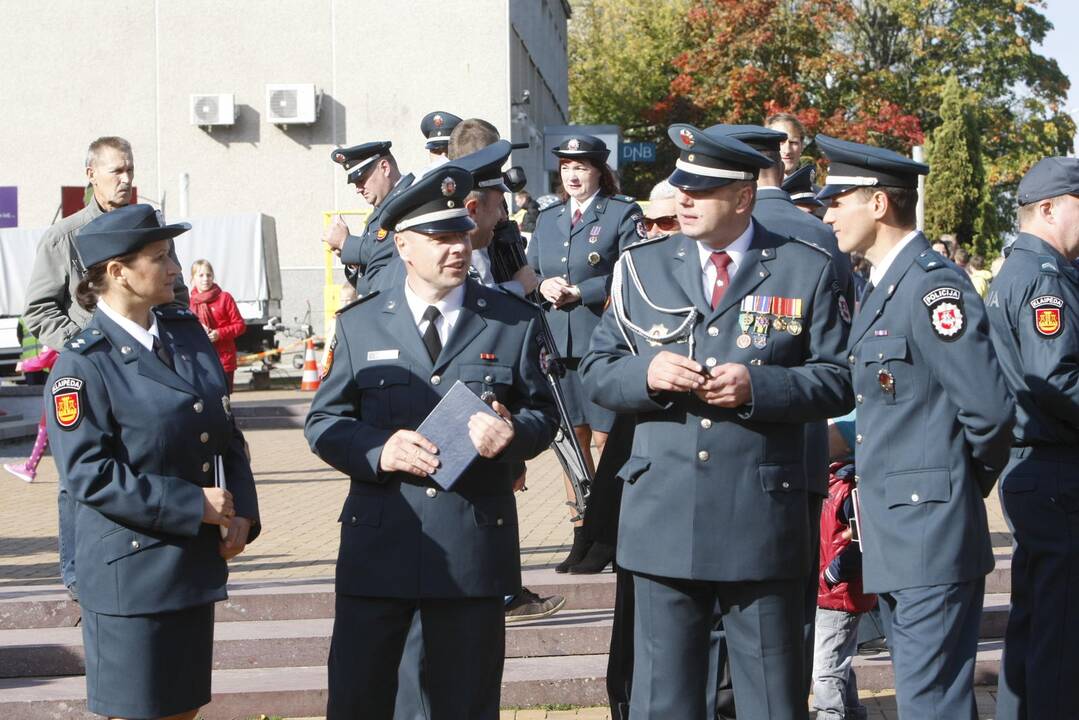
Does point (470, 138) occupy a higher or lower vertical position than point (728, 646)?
higher

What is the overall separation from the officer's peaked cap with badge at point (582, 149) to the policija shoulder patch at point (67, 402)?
3832 millimetres

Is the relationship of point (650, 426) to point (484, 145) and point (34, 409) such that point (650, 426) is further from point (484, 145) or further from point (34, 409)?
point (34, 409)

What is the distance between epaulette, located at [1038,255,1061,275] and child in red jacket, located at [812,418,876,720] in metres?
1.23

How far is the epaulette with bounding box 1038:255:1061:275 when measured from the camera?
555 centimetres

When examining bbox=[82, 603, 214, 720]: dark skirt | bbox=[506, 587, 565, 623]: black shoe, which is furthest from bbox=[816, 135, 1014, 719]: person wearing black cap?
bbox=[506, 587, 565, 623]: black shoe

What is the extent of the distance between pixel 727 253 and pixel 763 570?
1.01m

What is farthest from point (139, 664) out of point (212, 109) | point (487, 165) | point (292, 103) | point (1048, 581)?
point (212, 109)

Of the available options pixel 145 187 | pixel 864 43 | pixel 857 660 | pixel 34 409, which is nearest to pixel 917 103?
pixel 864 43

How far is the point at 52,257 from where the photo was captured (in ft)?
24.0

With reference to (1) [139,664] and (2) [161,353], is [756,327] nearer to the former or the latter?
(2) [161,353]

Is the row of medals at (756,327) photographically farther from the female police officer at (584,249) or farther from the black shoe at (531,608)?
the female police officer at (584,249)

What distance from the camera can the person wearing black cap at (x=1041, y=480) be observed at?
17.8ft

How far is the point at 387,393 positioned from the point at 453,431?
1.18 feet

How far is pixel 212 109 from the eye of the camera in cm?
3067
